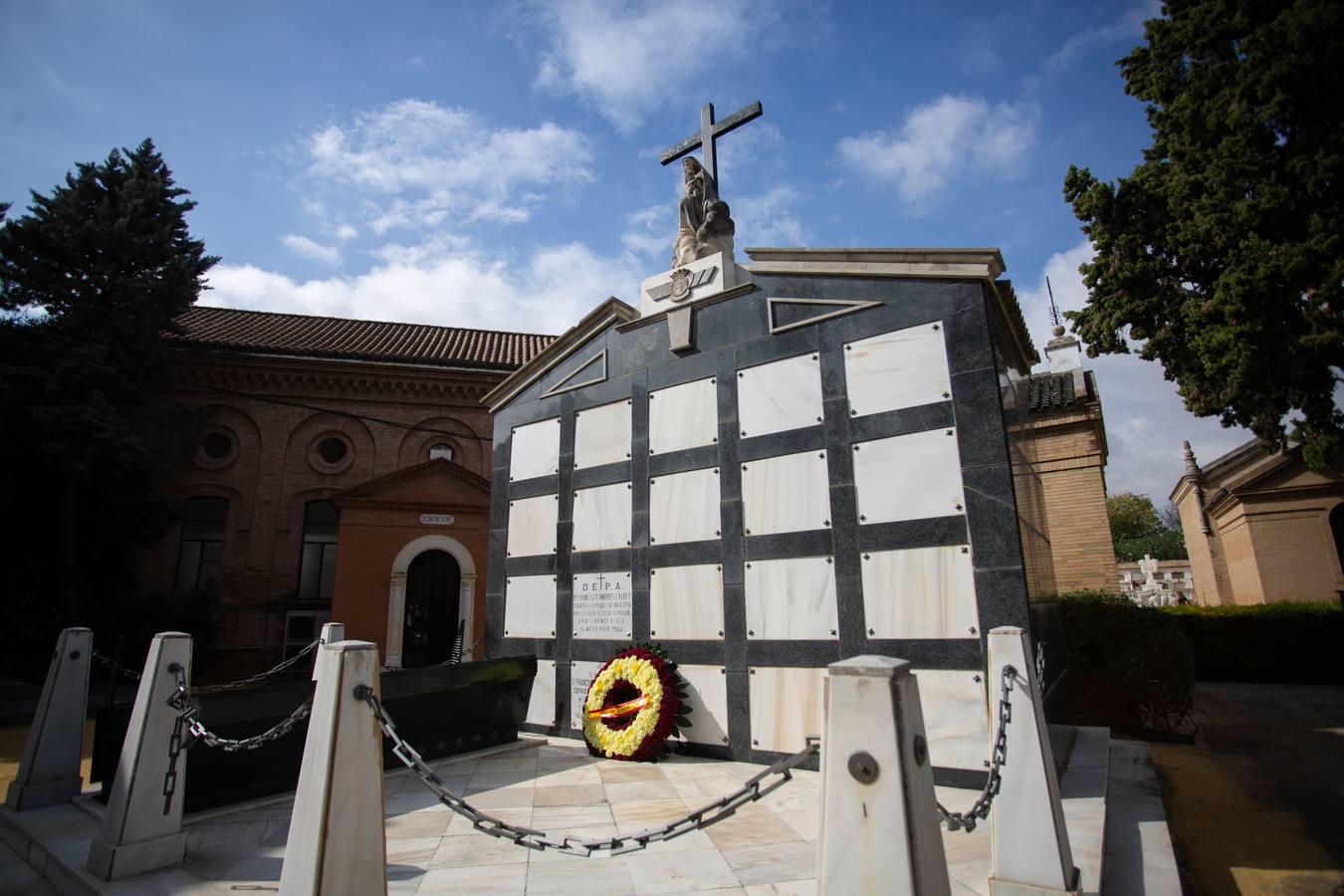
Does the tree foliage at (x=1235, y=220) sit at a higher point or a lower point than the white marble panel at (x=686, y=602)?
higher

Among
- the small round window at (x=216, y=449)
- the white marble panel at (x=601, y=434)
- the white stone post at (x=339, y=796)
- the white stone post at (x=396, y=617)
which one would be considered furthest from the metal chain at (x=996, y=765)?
the small round window at (x=216, y=449)

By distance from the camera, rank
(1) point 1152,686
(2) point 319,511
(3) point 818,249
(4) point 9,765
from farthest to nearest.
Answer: (2) point 319,511
(1) point 1152,686
(4) point 9,765
(3) point 818,249

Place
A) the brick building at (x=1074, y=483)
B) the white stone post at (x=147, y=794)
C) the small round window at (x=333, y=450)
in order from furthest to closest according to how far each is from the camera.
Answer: the small round window at (x=333, y=450)
the brick building at (x=1074, y=483)
the white stone post at (x=147, y=794)

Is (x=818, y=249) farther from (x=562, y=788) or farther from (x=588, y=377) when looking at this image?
(x=562, y=788)

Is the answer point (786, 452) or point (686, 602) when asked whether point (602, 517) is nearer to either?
point (686, 602)

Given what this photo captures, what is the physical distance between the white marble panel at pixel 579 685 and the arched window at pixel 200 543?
47.5ft

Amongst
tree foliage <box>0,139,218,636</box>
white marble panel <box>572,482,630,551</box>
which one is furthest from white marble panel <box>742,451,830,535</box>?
tree foliage <box>0,139,218,636</box>

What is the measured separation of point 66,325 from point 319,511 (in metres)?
7.59

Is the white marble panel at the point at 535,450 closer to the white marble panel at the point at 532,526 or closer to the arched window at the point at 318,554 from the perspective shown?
the white marble panel at the point at 532,526

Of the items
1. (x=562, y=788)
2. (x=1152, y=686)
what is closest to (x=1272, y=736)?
(x=1152, y=686)

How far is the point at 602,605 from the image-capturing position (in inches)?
364

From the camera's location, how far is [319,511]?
19.8 metres

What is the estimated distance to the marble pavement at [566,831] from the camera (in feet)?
14.4

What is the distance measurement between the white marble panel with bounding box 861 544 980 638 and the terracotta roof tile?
16922 mm
